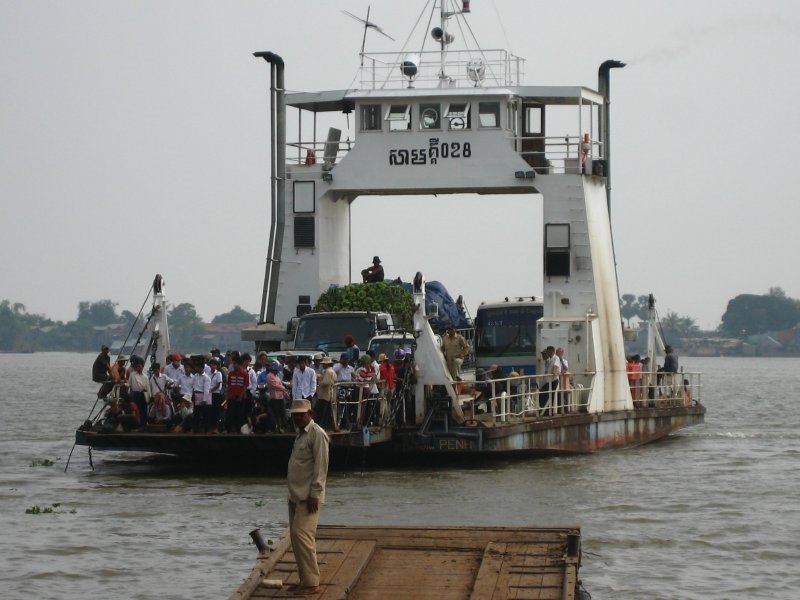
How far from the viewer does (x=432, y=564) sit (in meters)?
12.7

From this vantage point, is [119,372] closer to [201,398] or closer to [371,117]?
[201,398]

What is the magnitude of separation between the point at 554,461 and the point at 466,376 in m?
2.77

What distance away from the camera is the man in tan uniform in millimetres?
12211

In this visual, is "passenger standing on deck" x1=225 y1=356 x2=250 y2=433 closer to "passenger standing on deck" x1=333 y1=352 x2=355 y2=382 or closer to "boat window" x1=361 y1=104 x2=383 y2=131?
"passenger standing on deck" x1=333 y1=352 x2=355 y2=382

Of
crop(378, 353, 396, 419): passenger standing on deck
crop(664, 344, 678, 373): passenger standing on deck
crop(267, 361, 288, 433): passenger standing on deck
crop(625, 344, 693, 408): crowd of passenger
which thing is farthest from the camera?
crop(664, 344, 678, 373): passenger standing on deck

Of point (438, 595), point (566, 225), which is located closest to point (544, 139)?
point (566, 225)

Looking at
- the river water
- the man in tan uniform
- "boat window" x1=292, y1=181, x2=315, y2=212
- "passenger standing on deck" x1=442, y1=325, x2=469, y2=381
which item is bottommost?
the river water

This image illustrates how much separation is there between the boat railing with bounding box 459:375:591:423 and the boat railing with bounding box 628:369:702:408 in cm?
344

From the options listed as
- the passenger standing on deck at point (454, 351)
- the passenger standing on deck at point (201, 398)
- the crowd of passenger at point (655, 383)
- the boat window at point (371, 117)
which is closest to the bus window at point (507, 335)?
the crowd of passenger at point (655, 383)

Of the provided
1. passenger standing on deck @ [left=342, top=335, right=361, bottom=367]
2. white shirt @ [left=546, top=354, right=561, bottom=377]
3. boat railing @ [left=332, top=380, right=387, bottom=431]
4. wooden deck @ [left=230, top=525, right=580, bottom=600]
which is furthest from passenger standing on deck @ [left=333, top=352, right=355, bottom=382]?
wooden deck @ [left=230, top=525, right=580, bottom=600]

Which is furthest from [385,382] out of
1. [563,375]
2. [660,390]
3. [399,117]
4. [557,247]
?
[660,390]

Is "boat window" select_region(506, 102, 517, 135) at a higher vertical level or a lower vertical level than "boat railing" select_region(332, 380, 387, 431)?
higher

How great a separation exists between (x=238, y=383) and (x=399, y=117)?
7894 millimetres

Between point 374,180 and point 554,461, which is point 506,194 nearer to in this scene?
point 374,180
